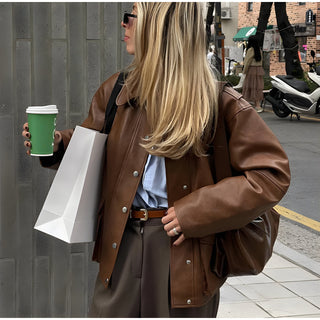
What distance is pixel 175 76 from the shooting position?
8.19ft

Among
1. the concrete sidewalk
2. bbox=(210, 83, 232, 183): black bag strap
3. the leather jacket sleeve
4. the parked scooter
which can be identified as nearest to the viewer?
the leather jacket sleeve

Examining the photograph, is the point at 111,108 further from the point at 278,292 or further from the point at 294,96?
the point at 294,96

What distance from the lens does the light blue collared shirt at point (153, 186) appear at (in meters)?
2.56

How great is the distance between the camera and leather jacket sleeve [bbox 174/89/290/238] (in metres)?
2.46

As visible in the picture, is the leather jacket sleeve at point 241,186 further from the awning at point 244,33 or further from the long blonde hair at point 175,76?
the awning at point 244,33

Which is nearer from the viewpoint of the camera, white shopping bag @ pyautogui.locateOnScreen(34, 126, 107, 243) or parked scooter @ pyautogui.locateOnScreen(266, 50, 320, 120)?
white shopping bag @ pyautogui.locateOnScreen(34, 126, 107, 243)

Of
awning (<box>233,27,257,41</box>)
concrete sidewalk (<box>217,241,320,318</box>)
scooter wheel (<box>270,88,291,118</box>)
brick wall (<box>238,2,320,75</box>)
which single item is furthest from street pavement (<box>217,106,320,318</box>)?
awning (<box>233,27,257,41</box>)

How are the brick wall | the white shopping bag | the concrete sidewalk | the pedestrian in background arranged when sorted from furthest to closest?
the brick wall
the pedestrian in background
the concrete sidewalk
the white shopping bag

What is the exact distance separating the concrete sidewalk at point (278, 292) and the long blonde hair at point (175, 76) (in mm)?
2268

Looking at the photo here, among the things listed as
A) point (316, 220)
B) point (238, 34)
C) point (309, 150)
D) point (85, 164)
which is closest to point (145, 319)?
point (85, 164)

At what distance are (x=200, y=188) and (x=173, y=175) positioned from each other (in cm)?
11

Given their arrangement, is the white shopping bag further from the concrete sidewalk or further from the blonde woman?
the concrete sidewalk

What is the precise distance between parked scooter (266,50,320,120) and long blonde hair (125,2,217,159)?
46.8 feet

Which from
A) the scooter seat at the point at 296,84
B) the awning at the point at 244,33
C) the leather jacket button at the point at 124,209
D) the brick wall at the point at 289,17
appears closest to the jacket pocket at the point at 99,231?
the leather jacket button at the point at 124,209
